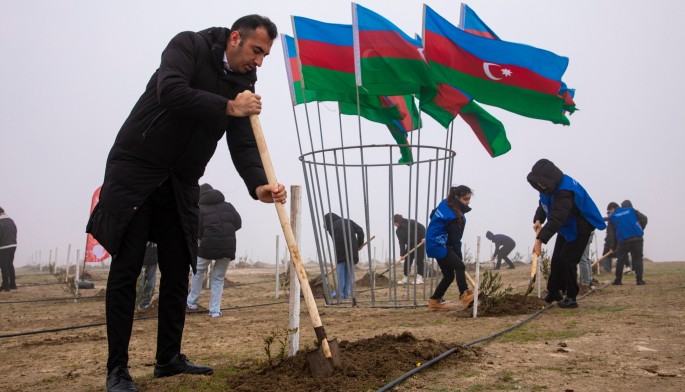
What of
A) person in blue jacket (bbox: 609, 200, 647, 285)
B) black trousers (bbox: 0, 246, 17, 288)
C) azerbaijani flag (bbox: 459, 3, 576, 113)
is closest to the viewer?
azerbaijani flag (bbox: 459, 3, 576, 113)

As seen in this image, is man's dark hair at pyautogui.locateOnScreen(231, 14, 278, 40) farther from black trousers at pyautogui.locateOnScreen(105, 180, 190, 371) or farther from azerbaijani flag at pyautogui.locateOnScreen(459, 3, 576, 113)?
azerbaijani flag at pyautogui.locateOnScreen(459, 3, 576, 113)

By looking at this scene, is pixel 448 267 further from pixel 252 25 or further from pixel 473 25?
pixel 252 25

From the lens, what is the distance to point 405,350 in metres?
3.20

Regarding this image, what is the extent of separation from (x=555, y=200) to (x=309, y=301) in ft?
13.7

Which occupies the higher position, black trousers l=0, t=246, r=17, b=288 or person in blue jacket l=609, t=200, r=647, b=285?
person in blue jacket l=609, t=200, r=647, b=285

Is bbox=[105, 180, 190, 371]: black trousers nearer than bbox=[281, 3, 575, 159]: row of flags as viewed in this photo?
Yes

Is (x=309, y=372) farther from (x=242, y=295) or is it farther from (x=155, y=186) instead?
(x=242, y=295)

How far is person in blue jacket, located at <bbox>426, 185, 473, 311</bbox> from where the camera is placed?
652 cm

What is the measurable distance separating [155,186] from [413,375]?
1511 mm

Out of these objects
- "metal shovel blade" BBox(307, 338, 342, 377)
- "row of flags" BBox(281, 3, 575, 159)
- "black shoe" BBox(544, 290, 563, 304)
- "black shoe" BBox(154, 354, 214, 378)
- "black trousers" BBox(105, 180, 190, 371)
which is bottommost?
"black shoe" BBox(154, 354, 214, 378)

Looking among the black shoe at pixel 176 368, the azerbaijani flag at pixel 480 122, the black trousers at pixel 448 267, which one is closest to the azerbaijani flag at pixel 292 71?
the azerbaijani flag at pixel 480 122

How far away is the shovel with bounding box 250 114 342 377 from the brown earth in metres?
0.06

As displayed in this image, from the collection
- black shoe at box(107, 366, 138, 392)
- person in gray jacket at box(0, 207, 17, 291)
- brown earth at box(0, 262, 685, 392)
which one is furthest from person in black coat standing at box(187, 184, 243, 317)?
person in gray jacket at box(0, 207, 17, 291)

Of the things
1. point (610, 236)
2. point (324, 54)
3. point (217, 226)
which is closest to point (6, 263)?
point (217, 226)
